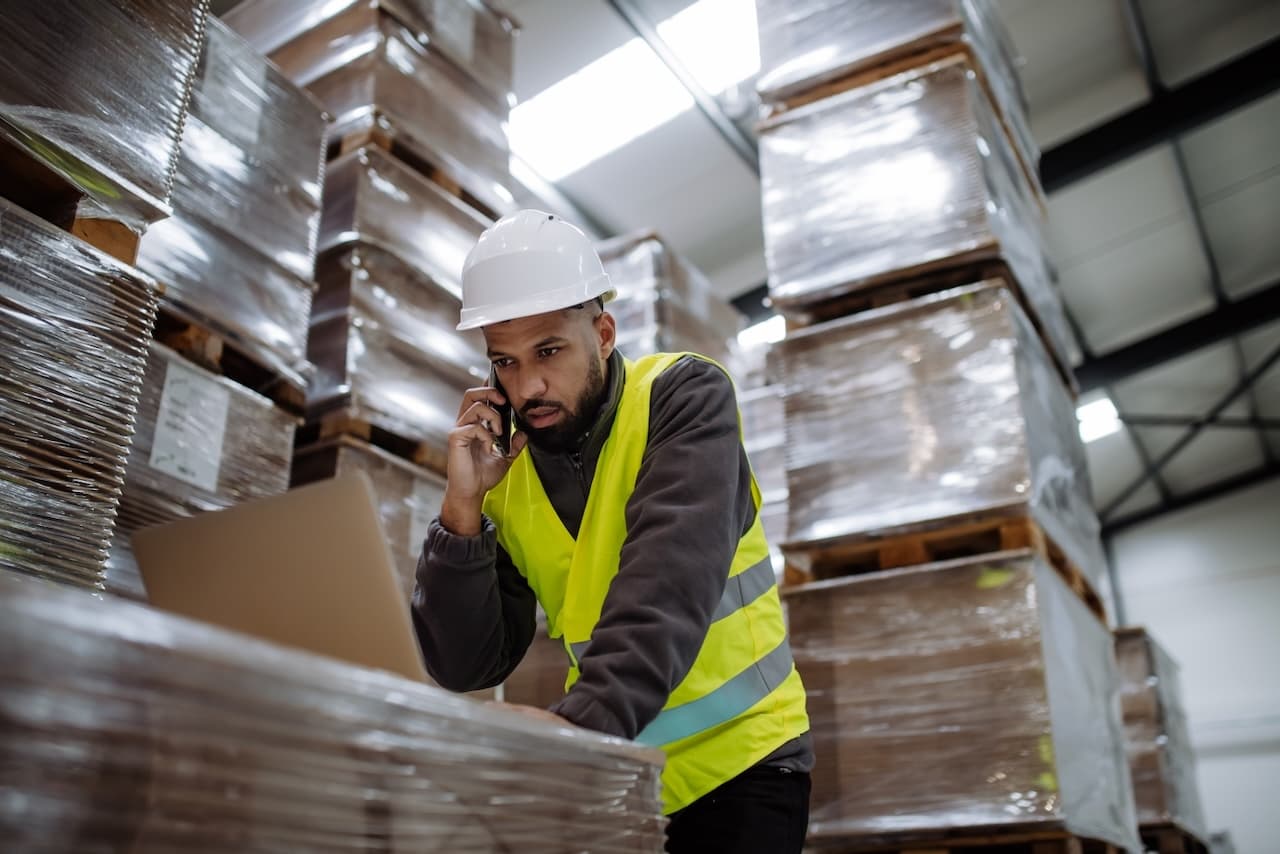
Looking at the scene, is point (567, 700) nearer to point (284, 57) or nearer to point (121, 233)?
point (121, 233)

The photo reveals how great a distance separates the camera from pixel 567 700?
52.6 inches

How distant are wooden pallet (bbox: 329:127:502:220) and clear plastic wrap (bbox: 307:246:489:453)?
42cm

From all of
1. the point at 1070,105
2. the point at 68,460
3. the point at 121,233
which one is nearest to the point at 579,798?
the point at 68,460

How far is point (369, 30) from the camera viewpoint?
392 centimetres

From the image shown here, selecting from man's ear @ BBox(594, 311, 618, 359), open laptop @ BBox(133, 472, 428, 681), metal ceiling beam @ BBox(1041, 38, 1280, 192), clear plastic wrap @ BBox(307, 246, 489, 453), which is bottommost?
open laptop @ BBox(133, 472, 428, 681)

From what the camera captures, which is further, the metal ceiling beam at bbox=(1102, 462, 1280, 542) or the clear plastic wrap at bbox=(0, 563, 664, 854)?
the metal ceiling beam at bbox=(1102, 462, 1280, 542)

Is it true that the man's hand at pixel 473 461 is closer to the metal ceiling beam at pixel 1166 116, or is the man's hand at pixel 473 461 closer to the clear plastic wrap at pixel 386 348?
the clear plastic wrap at pixel 386 348

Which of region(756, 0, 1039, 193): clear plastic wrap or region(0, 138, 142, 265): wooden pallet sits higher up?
region(756, 0, 1039, 193): clear plastic wrap

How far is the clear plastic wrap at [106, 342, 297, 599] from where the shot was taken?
8.55 ft

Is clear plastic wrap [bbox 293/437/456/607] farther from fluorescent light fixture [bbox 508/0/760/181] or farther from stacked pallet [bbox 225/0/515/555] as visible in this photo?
fluorescent light fixture [bbox 508/0/760/181]

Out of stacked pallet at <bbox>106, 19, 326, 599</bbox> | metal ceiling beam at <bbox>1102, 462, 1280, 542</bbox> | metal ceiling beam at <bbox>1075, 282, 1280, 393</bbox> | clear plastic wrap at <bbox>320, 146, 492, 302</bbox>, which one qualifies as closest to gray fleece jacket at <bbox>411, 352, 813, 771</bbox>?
stacked pallet at <bbox>106, 19, 326, 599</bbox>

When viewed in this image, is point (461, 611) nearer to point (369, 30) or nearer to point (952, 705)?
point (952, 705)

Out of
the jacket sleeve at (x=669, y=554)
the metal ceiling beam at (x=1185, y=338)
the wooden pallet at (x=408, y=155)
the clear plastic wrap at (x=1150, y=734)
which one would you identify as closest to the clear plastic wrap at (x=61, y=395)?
the jacket sleeve at (x=669, y=554)

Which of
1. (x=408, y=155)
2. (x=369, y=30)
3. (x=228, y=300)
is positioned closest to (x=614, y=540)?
(x=228, y=300)
